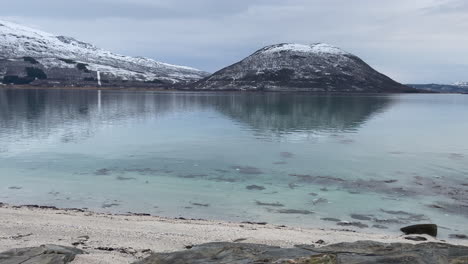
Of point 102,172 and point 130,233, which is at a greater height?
point 130,233

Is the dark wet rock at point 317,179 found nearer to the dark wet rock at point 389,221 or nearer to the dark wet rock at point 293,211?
the dark wet rock at point 293,211

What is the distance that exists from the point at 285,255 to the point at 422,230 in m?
9.37

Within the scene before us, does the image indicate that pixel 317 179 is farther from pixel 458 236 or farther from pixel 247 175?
pixel 458 236

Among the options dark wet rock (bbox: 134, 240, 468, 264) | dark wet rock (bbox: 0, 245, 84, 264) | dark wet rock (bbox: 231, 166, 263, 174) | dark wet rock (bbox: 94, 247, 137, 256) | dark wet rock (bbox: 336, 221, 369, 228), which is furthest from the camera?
dark wet rock (bbox: 231, 166, 263, 174)

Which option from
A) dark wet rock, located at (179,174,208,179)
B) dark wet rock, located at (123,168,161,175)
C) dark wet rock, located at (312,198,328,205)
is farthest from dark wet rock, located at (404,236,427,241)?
dark wet rock, located at (123,168,161,175)

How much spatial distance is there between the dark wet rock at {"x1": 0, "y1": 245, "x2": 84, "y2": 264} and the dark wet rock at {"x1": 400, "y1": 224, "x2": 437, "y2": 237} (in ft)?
45.6

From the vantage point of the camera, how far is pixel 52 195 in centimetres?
2495

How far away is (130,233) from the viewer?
54.4ft

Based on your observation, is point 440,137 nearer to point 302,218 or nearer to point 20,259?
point 302,218

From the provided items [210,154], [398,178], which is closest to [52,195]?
[210,154]

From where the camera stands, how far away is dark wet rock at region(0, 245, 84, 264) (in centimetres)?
1246

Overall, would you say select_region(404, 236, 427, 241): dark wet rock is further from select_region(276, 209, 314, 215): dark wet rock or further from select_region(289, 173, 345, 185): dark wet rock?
select_region(289, 173, 345, 185): dark wet rock

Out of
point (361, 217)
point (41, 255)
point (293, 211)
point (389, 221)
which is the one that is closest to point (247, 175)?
point (293, 211)

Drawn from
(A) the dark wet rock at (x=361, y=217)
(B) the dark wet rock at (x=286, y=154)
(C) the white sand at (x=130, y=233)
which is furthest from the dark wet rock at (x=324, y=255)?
(B) the dark wet rock at (x=286, y=154)
